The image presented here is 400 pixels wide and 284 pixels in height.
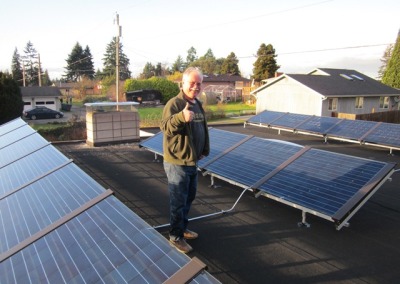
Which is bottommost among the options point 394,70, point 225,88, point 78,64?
point 225,88

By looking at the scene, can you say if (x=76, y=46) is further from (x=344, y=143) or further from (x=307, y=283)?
(x=307, y=283)

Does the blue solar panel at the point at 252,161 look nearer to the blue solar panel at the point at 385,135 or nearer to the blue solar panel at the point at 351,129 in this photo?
the blue solar panel at the point at 385,135

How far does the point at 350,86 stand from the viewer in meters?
31.4

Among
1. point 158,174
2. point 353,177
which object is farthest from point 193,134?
point 158,174

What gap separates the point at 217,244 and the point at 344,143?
10.6 m

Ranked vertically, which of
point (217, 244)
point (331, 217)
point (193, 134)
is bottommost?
point (217, 244)

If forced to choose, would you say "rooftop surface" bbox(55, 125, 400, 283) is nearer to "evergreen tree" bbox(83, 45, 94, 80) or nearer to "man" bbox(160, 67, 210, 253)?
"man" bbox(160, 67, 210, 253)

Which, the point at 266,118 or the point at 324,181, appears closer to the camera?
the point at 324,181

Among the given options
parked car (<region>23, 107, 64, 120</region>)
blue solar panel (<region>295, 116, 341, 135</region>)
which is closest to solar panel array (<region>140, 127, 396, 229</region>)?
blue solar panel (<region>295, 116, 341, 135</region>)

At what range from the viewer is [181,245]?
13.0 ft

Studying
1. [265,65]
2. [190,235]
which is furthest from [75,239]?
[265,65]

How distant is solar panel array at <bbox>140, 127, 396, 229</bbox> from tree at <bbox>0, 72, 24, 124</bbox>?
2577 centimetres

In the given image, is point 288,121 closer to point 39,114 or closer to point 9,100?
point 9,100

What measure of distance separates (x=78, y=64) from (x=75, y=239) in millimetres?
85827
